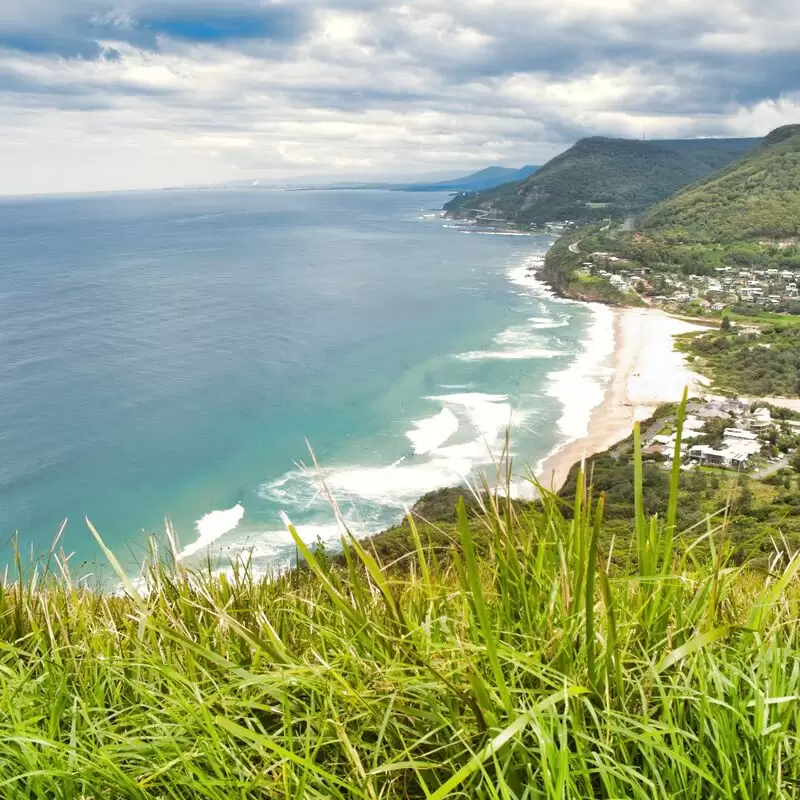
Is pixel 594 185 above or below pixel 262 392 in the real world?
above

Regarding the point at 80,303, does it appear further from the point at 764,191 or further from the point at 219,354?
the point at 764,191

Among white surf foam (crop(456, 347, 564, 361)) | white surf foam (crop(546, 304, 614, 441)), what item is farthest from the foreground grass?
white surf foam (crop(456, 347, 564, 361))

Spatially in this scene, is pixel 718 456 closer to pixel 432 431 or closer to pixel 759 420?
pixel 759 420

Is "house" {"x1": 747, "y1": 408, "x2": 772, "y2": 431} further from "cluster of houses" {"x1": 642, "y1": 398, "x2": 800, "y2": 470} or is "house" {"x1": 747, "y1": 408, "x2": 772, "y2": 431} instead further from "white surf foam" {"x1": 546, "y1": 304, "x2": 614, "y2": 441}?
"white surf foam" {"x1": 546, "y1": 304, "x2": 614, "y2": 441}

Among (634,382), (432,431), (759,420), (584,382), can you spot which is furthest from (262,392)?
(759,420)

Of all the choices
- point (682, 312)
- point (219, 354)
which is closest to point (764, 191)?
point (682, 312)

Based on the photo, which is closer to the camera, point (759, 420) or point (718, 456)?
point (718, 456)

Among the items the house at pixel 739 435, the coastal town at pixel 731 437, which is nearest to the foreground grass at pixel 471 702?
the coastal town at pixel 731 437

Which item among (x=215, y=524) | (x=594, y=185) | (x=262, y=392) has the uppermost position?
(x=594, y=185)
